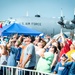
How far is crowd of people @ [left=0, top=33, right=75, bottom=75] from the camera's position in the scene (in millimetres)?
10781

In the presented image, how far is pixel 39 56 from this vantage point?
1249 centimetres

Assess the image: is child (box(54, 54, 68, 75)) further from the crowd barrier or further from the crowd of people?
the crowd barrier

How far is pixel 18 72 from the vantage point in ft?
38.5

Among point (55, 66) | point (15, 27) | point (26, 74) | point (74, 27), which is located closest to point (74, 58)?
point (55, 66)

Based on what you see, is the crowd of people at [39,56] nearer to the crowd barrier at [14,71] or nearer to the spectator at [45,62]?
the spectator at [45,62]

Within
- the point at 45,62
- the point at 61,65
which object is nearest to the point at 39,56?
the point at 45,62

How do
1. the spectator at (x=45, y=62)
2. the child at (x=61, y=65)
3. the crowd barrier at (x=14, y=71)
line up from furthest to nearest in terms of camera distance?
1. the spectator at (x=45, y=62)
2. the crowd barrier at (x=14, y=71)
3. the child at (x=61, y=65)

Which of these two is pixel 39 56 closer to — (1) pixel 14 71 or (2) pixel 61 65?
(1) pixel 14 71

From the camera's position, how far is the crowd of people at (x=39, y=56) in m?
10.8

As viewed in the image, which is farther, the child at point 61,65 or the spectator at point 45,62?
the spectator at point 45,62

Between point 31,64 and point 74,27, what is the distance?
5571 cm

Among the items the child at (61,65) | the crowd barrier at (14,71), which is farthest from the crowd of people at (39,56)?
the crowd barrier at (14,71)

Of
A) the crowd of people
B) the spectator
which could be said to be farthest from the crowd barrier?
the spectator

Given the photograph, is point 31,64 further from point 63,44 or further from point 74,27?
point 74,27
